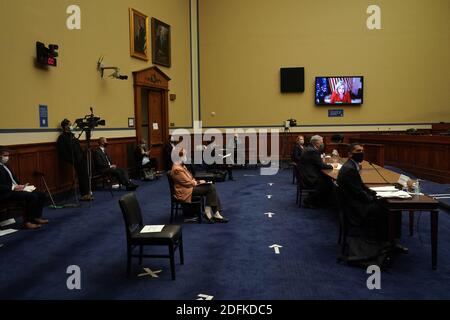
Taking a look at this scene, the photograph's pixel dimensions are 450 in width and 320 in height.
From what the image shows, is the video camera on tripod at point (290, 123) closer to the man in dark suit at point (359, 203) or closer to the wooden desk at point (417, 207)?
the man in dark suit at point (359, 203)

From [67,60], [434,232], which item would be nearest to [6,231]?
[67,60]

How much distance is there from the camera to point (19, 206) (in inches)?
265

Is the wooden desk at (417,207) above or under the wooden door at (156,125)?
under

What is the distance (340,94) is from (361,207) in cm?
1087

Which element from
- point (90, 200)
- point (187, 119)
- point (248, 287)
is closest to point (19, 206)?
point (90, 200)

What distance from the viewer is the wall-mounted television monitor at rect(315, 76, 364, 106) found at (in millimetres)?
14766

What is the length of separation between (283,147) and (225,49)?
165 inches

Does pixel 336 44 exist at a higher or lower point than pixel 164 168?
higher

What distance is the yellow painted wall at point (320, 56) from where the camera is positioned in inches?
574

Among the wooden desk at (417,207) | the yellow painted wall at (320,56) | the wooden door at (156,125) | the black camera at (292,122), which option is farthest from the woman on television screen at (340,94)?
the wooden desk at (417,207)

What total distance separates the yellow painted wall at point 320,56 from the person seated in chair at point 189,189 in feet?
29.4

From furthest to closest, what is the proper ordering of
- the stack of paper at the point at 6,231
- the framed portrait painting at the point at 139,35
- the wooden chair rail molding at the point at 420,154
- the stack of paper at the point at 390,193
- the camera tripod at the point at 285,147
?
the camera tripod at the point at 285,147
the framed portrait painting at the point at 139,35
the wooden chair rail molding at the point at 420,154
the stack of paper at the point at 6,231
the stack of paper at the point at 390,193

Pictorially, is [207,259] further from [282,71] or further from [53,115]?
[282,71]

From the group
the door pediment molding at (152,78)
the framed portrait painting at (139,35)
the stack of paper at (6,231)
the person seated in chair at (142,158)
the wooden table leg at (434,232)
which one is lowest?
the stack of paper at (6,231)
